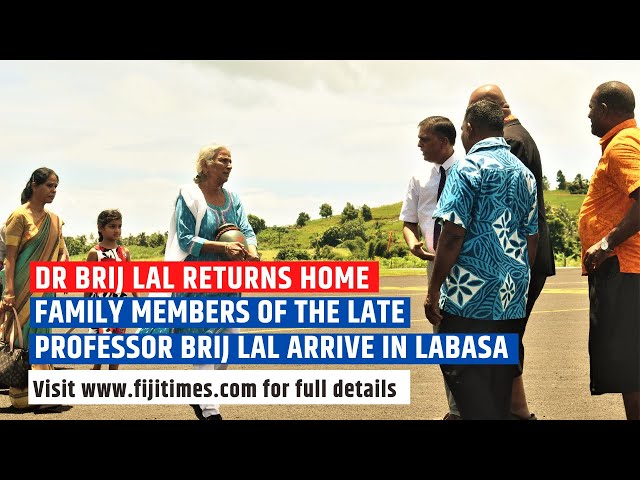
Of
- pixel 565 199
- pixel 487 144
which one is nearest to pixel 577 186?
pixel 565 199

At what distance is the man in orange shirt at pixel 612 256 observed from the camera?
5188mm

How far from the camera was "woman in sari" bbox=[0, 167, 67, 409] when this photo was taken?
665 cm

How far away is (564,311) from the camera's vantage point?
1555 cm

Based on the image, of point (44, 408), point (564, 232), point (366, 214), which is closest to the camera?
point (44, 408)

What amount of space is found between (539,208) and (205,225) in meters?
2.18

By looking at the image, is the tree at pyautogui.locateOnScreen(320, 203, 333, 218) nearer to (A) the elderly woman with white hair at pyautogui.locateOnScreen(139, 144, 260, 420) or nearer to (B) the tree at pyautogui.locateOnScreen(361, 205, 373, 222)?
(B) the tree at pyautogui.locateOnScreen(361, 205, 373, 222)

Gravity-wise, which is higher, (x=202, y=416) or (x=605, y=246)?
(x=605, y=246)

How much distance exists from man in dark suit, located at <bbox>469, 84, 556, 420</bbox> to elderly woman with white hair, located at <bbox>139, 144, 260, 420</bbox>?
5.66 ft

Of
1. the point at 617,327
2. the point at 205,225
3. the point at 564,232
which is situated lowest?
the point at 617,327

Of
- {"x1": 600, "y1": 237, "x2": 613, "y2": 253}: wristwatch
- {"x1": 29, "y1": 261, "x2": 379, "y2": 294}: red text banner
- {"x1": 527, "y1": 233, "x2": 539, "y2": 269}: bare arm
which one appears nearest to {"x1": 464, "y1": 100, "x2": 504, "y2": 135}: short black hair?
{"x1": 527, "y1": 233, "x2": 539, "y2": 269}: bare arm

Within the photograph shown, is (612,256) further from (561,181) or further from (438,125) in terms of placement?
(561,181)

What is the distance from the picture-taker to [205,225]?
6039 mm

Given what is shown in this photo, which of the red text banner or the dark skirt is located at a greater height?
the red text banner

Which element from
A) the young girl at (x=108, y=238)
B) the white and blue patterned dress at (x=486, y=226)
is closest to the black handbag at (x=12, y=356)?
the young girl at (x=108, y=238)
